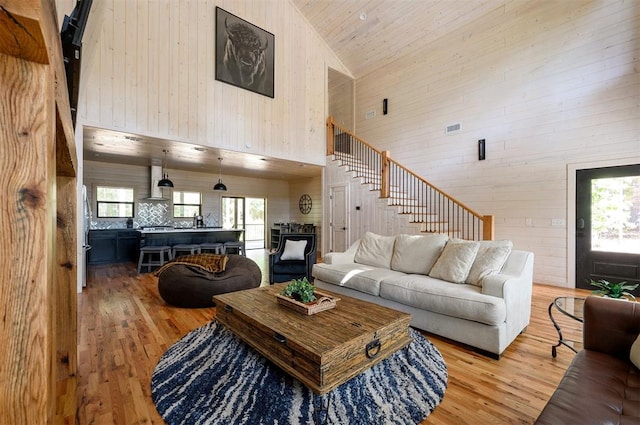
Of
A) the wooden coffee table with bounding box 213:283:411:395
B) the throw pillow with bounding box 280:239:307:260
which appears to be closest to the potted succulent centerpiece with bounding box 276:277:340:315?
the wooden coffee table with bounding box 213:283:411:395

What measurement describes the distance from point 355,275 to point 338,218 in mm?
3890

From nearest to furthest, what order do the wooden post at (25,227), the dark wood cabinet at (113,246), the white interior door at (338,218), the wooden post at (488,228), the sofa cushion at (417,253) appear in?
1. the wooden post at (25,227)
2. the sofa cushion at (417,253)
3. the wooden post at (488,228)
4. the dark wood cabinet at (113,246)
5. the white interior door at (338,218)

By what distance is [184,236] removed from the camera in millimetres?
6305

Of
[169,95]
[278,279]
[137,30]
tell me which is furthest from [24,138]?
[137,30]

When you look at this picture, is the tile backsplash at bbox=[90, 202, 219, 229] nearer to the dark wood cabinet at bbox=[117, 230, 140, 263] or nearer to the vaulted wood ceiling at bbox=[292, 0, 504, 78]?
the dark wood cabinet at bbox=[117, 230, 140, 263]

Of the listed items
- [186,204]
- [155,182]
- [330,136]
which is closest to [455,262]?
[330,136]

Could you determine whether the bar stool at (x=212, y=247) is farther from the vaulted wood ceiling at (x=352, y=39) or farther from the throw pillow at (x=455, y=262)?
the throw pillow at (x=455, y=262)

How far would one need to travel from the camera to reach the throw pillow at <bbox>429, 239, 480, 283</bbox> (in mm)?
2932

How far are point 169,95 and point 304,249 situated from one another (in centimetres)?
357

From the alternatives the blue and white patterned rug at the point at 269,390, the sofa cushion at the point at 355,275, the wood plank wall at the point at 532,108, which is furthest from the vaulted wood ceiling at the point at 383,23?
the blue and white patterned rug at the point at 269,390

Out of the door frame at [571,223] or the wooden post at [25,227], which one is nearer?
the wooden post at [25,227]

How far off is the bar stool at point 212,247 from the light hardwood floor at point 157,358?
2.47 metres

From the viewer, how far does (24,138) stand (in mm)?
603

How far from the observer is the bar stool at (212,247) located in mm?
6200
